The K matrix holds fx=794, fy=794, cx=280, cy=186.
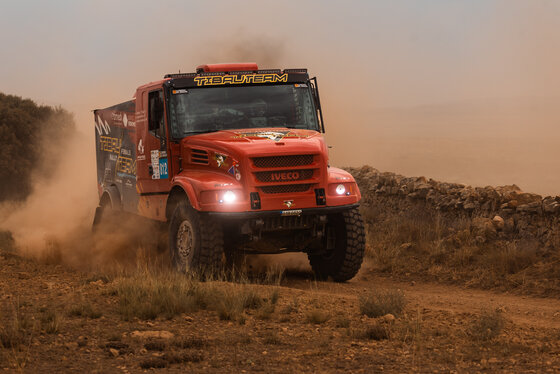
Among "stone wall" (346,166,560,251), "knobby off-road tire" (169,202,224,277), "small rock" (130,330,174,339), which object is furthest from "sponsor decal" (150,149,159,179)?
"stone wall" (346,166,560,251)

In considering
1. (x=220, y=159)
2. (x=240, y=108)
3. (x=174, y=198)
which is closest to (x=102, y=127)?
(x=174, y=198)

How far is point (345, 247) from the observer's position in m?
12.5

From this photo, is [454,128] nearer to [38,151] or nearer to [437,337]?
[38,151]

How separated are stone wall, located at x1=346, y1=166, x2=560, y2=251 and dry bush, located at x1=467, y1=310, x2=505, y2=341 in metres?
5.63

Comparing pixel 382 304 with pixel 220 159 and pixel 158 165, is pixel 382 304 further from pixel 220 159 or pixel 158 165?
pixel 158 165

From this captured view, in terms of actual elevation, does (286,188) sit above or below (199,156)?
below

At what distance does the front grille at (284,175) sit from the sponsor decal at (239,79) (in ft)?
6.52

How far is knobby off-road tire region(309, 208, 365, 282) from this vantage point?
12.5m

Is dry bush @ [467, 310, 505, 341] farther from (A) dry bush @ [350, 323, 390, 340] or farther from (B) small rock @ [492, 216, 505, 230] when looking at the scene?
(B) small rock @ [492, 216, 505, 230]

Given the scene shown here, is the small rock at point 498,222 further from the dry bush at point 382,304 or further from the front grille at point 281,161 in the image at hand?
the dry bush at point 382,304

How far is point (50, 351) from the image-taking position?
302 inches

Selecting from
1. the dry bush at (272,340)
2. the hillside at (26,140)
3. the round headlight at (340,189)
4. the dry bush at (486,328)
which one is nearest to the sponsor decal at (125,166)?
the round headlight at (340,189)

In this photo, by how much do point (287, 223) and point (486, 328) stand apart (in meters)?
4.08

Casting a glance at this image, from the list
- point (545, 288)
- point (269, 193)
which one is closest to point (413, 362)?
point (269, 193)
